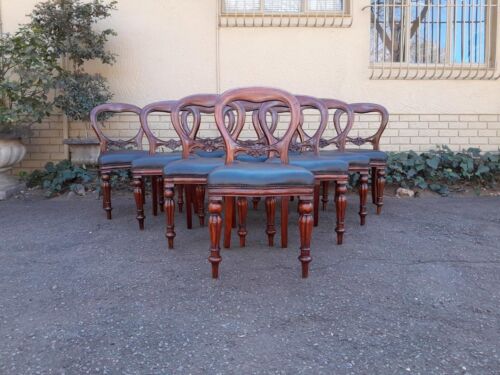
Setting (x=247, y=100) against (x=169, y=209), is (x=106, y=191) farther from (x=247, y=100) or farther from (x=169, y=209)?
(x=247, y=100)

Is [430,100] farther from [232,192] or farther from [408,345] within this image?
[408,345]

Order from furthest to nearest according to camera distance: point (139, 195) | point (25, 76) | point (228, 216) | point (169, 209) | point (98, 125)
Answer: point (25, 76), point (98, 125), point (139, 195), point (169, 209), point (228, 216)

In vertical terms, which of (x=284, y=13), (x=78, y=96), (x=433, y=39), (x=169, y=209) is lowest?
(x=169, y=209)

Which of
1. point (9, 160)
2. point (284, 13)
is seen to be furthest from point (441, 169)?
point (9, 160)

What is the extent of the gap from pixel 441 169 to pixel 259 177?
3745 millimetres

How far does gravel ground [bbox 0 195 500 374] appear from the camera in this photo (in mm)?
1831

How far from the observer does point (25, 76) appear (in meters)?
4.87

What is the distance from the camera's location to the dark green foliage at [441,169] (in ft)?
18.2

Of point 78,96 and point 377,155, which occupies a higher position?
point 78,96

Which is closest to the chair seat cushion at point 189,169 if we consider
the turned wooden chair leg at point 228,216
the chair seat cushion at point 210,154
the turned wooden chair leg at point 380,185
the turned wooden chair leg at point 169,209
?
the turned wooden chair leg at point 169,209

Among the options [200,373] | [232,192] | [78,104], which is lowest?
[200,373]

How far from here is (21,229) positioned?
3.97 m

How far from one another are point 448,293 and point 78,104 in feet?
13.0

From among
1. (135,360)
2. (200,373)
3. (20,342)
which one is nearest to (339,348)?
(200,373)
